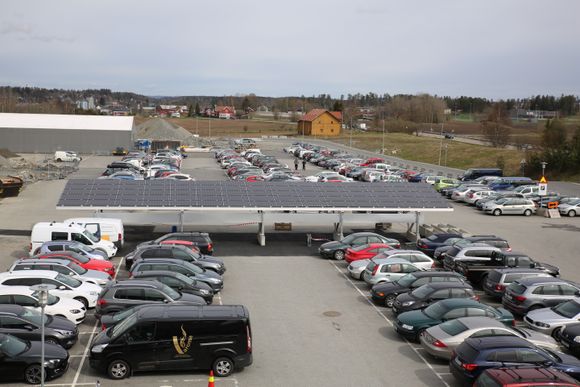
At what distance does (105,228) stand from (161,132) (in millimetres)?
60146

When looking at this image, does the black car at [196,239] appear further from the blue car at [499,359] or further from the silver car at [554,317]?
the blue car at [499,359]

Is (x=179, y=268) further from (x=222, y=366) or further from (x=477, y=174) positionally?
(x=477, y=174)

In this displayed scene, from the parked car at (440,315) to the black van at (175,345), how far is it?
504 centimetres

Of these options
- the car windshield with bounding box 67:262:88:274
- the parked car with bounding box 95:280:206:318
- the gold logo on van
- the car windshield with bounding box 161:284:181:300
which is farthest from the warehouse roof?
the gold logo on van

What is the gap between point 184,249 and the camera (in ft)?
78.7

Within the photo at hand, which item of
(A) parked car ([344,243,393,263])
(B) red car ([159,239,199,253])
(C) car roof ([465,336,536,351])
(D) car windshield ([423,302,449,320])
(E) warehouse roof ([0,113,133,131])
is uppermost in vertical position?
(E) warehouse roof ([0,113,133,131])

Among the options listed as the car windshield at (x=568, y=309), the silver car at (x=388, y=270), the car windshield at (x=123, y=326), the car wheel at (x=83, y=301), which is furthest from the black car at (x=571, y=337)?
the car wheel at (x=83, y=301)

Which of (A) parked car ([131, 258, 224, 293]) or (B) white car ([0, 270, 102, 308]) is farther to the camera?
(A) parked car ([131, 258, 224, 293])

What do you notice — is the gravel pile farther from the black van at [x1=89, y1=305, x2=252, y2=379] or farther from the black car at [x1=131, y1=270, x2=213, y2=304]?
the black van at [x1=89, y1=305, x2=252, y2=379]

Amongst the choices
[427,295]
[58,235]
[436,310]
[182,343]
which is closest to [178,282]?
[182,343]

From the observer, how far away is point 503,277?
2200 cm

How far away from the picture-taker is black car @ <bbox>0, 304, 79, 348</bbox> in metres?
15.7

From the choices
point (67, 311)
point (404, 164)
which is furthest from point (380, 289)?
point (404, 164)

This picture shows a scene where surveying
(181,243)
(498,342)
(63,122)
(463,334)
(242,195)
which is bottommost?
(181,243)
